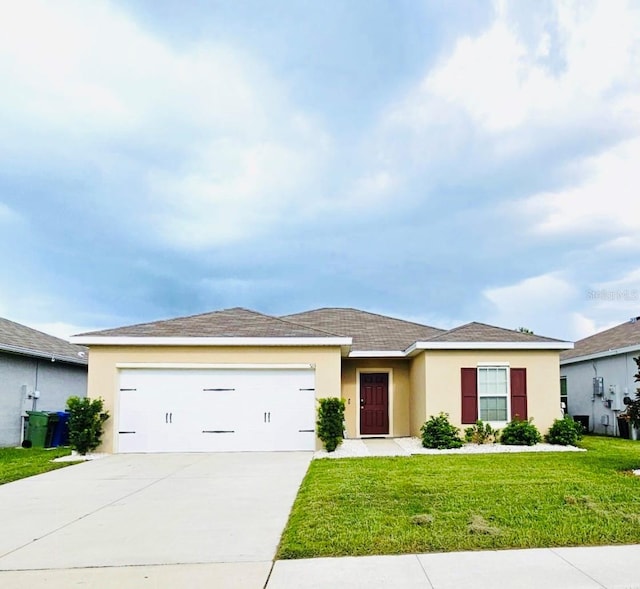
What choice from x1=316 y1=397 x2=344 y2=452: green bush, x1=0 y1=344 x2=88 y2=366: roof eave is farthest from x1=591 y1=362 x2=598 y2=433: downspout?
x1=0 y1=344 x2=88 y2=366: roof eave

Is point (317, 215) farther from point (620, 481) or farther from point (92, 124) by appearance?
point (620, 481)

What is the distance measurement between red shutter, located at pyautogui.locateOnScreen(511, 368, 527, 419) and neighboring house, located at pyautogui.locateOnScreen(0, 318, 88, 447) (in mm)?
13638

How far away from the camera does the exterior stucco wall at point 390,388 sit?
17188 millimetres

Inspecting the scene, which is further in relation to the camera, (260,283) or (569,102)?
(260,283)

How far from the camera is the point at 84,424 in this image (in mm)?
13281

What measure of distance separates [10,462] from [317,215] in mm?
11335

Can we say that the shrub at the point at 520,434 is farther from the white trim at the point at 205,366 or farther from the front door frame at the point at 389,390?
the white trim at the point at 205,366

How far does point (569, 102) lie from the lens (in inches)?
481

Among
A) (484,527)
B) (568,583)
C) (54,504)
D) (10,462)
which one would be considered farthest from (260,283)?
(568,583)

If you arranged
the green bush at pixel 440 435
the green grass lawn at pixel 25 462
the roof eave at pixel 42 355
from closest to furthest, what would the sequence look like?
the green grass lawn at pixel 25 462 < the green bush at pixel 440 435 < the roof eave at pixel 42 355

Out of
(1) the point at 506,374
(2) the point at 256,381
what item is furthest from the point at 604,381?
(2) the point at 256,381

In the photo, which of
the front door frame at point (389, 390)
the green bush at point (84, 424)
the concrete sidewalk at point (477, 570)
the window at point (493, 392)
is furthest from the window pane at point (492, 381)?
the green bush at point (84, 424)

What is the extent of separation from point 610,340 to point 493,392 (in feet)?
26.1

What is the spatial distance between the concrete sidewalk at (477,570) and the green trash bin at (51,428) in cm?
1346
